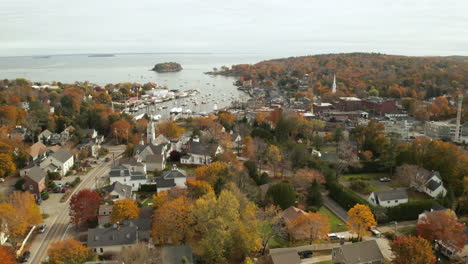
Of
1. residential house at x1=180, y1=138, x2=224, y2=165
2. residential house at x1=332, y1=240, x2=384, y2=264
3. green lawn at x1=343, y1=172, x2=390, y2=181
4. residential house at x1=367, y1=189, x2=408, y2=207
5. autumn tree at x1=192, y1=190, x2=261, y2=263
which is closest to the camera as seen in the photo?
residential house at x1=332, y1=240, x2=384, y2=264

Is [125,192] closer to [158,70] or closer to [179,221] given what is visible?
[179,221]

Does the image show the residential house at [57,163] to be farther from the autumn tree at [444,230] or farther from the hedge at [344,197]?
the autumn tree at [444,230]

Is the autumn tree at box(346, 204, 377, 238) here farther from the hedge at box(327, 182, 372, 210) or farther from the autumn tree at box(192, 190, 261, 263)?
the autumn tree at box(192, 190, 261, 263)

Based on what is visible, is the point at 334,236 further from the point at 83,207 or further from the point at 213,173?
the point at 83,207

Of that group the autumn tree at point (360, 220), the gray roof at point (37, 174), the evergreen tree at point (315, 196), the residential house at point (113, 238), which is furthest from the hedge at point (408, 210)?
the gray roof at point (37, 174)

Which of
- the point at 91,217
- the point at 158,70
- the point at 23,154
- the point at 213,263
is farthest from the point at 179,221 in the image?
the point at 158,70

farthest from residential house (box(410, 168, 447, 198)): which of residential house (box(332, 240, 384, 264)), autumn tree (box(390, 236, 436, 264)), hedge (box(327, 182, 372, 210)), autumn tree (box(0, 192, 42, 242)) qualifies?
autumn tree (box(0, 192, 42, 242))

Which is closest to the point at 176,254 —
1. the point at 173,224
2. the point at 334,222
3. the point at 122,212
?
the point at 173,224
